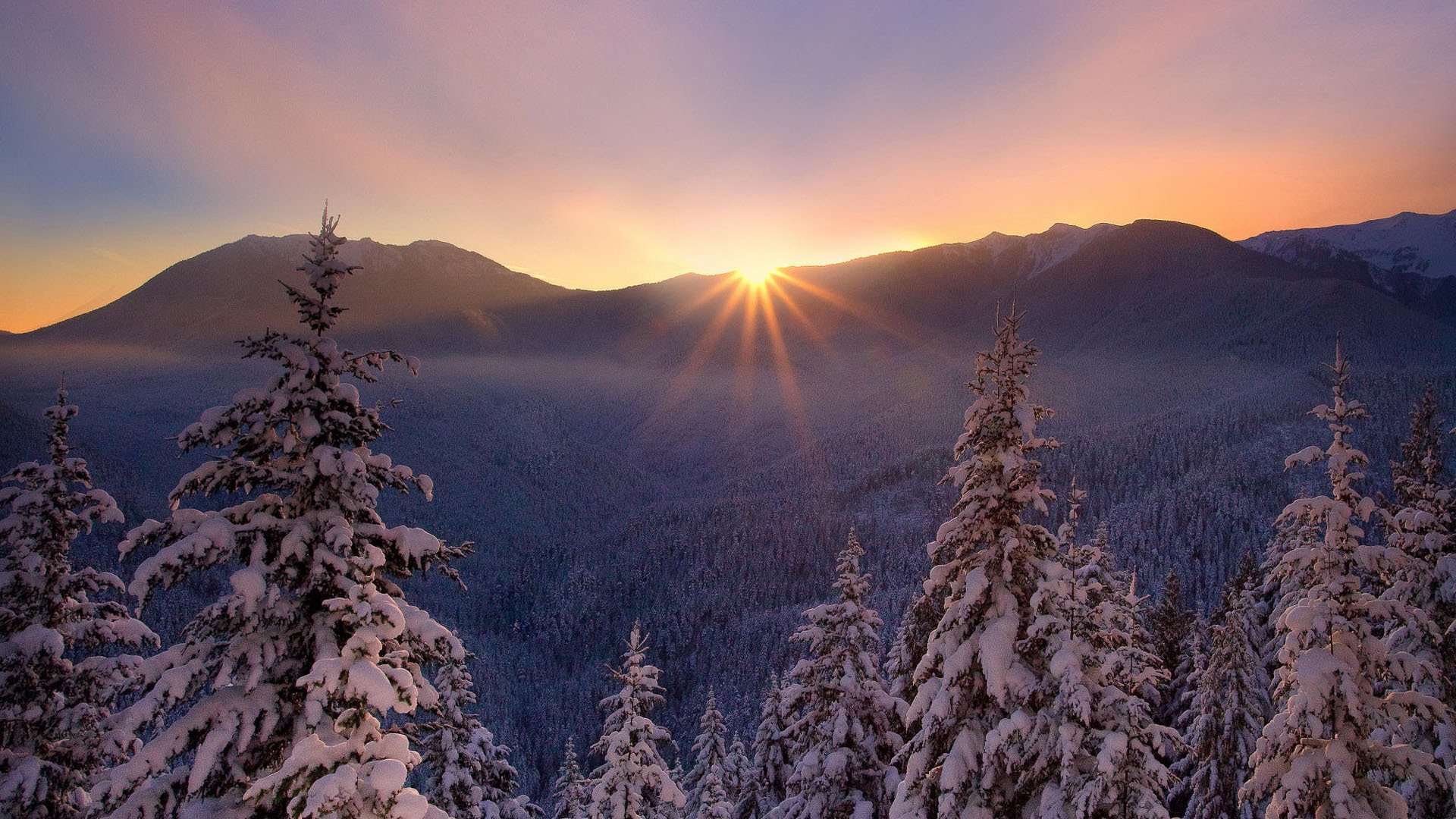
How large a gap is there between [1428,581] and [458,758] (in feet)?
65.8

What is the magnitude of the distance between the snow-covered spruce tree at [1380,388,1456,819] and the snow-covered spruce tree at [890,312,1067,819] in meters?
6.96

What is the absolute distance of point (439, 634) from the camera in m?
7.88

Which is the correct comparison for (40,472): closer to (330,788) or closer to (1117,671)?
(330,788)

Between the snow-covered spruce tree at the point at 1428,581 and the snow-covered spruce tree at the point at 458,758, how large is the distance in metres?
17.9

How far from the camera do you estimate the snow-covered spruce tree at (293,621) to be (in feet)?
22.1

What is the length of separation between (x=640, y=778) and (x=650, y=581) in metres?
166

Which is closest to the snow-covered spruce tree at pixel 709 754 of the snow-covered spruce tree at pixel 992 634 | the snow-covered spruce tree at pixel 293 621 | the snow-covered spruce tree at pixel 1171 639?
the snow-covered spruce tree at pixel 992 634

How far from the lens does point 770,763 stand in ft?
56.0

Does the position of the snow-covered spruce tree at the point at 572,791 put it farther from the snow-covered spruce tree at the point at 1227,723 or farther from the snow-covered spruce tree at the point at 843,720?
the snow-covered spruce tree at the point at 1227,723

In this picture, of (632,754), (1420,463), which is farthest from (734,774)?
(1420,463)

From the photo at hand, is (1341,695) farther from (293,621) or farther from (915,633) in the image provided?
(293,621)

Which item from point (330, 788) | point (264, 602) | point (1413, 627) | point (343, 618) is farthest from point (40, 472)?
point (1413, 627)

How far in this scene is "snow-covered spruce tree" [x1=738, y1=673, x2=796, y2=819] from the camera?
1623 cm

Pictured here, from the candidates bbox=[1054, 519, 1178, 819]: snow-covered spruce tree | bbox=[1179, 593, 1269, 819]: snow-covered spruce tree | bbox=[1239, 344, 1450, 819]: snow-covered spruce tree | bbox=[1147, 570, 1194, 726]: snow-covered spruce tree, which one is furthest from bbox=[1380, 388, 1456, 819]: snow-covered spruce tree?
bbox=[1147, 570, 1194, 726]: snow-covered spruce tree
